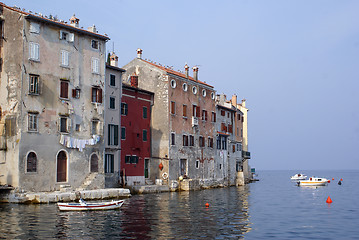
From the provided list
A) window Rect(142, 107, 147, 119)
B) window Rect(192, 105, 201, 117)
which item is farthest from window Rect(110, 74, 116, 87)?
window Rect(192, 105, 201, 117)

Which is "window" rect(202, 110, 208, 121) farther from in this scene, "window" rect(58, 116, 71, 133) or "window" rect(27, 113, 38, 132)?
"window" rect(27, 113, 38, 132)

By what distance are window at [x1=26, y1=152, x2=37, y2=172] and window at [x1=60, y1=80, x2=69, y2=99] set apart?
581 cm

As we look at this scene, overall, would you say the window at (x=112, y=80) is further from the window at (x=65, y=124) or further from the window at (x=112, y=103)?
the window at (x=65, y=124)

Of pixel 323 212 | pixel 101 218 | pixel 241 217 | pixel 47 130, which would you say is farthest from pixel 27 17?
pixel 323 212

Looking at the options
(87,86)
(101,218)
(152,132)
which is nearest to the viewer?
(101,218)

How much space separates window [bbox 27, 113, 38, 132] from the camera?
3490 centimetres

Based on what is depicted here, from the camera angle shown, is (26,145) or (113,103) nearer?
(26,145)

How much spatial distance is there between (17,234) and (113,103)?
25.5 meters

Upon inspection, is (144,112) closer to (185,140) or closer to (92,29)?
(185,140)

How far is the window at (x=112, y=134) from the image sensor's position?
145 feet

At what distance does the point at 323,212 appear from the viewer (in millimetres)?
33906

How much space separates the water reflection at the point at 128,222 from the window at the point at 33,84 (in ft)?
30.5

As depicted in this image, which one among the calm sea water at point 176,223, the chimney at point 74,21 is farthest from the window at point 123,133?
the calm sea water at point 176,223

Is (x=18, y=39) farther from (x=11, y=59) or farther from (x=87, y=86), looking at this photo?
(x=87, y=86)
